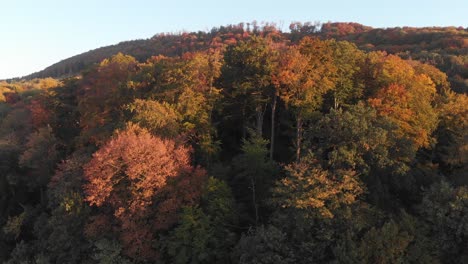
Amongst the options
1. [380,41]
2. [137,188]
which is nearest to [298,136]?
[137,188]

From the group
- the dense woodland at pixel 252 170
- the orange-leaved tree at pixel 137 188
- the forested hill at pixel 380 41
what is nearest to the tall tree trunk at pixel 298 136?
the dense woodland at pixel 252 170

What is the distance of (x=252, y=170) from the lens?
30.3 meters

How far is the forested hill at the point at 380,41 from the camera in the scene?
197 feet

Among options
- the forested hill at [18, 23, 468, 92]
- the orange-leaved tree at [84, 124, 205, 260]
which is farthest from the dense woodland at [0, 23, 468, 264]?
the forested hill at [18, 23, 468, 92]

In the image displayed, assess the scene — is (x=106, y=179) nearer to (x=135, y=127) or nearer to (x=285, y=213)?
(x=135, y=127)

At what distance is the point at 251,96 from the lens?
36094 millimetres

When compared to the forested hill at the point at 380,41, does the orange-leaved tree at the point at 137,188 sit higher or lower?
lower

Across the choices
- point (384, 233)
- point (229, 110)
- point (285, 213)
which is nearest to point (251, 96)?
point (229, 110)

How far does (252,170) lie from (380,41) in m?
76.4

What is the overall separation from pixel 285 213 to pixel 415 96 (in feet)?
63.3

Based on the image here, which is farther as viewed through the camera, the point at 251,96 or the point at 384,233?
the point at 251,96

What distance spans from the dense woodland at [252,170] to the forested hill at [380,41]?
20726 millimetres

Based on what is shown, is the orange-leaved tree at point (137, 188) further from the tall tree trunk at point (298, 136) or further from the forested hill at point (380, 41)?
the forested hill at point (380, 41)

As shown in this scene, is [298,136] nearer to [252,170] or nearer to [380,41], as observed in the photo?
[252,170]
